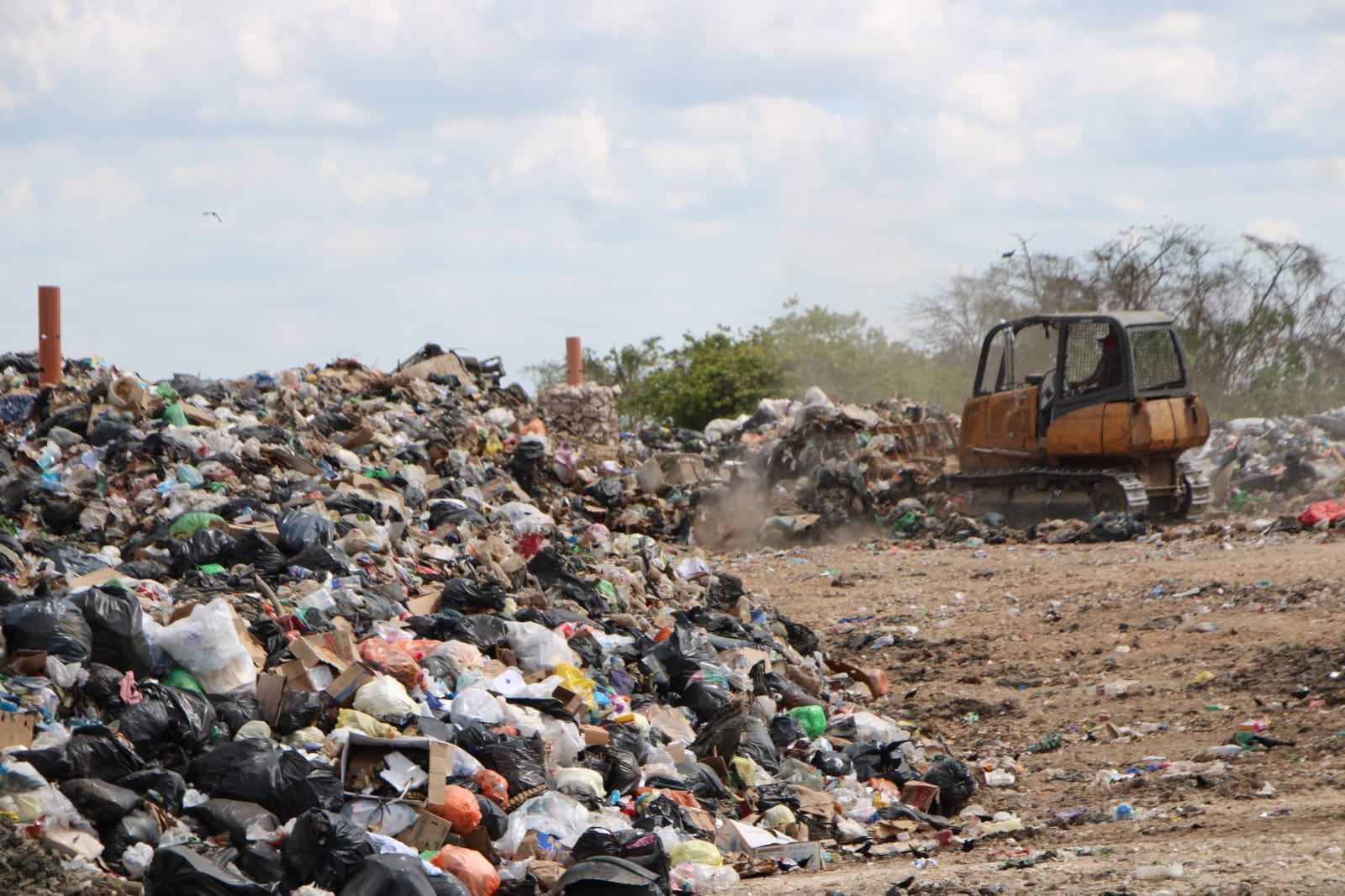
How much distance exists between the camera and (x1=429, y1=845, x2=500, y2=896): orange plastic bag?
13.7ft

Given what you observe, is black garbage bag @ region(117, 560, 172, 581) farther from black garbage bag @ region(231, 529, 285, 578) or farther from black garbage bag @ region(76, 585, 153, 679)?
black garbage bag @ region(76, 585, 153, 679)

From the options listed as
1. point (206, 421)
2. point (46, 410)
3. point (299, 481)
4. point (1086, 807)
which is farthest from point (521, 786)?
point (46, 410)

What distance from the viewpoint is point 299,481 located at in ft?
28.2

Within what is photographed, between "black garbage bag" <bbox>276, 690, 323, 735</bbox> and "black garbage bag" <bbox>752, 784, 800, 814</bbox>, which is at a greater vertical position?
"black garbage bag" <bbox>276, 690, 323, 735</bbox>

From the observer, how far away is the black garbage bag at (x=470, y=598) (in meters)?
6.47

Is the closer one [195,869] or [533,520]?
[195,869]

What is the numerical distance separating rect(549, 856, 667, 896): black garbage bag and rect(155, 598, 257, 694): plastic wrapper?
5.56 feet

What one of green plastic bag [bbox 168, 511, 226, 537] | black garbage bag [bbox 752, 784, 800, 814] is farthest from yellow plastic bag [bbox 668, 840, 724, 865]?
green plastic bag [bbox 168, 511, 226, 537]

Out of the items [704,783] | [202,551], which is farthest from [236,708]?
[202,551]

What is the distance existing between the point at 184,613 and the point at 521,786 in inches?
64.3

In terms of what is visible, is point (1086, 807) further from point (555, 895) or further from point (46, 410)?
point (46, 410)

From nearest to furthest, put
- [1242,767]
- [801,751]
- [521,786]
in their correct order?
[521,786] < [1242,767] < [801,751]

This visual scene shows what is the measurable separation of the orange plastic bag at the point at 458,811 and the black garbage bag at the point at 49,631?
1.55m

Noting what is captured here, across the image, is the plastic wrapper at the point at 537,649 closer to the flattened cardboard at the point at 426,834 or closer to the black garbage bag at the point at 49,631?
the flattened cardboard at the point at 426,834
